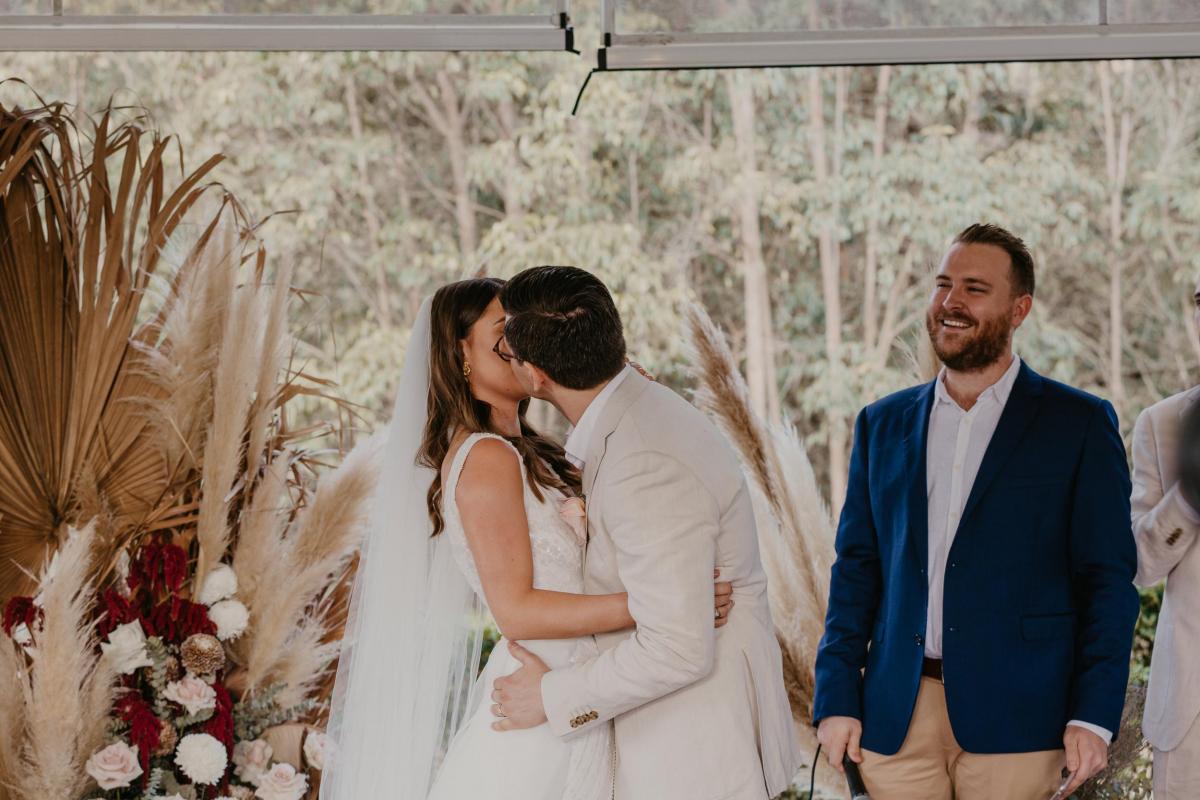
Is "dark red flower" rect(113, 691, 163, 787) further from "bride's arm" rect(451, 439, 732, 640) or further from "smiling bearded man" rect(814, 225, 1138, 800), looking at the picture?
"smiling bearded man" rect(814, 225, 1138, 800)

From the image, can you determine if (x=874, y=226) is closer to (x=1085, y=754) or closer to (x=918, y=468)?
(x=918, y=468)

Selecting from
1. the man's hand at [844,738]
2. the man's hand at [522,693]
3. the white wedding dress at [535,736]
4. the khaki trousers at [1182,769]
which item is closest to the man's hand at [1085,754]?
the khaki trousers at [1182,769]

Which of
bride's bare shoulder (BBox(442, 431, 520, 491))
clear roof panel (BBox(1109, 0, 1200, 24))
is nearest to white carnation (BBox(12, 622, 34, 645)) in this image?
bride's bare shoulder (BBox(442, 431, 520, 491))

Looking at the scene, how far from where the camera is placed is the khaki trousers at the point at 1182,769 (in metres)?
2.51

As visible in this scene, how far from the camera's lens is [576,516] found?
2.33m

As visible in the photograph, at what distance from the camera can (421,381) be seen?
2.52 metres

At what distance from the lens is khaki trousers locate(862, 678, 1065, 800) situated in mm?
2434

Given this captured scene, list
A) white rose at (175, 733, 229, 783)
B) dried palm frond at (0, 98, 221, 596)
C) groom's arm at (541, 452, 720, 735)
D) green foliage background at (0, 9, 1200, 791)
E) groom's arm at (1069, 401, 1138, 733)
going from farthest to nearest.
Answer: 1. green foliage background at (0, 9, 1200, 791)
2. dried palm frond at (0, 98, 221, 596)
3. white rose at (175, 733, 229, 783)
4. groom's arm at (1069, 401, 1138, 733)
5. groom's arm at (541, 452, 720, 735)

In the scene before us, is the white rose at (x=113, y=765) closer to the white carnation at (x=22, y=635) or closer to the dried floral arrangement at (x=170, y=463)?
the dried floral arrangement at (x=170, y=463)

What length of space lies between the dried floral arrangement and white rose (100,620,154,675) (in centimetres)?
4

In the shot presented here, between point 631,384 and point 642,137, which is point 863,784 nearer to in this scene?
point 631,384

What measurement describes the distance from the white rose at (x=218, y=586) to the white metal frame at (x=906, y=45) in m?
1.38

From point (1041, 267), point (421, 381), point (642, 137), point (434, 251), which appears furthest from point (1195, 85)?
point (421, 381)

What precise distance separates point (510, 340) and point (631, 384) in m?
0.21
